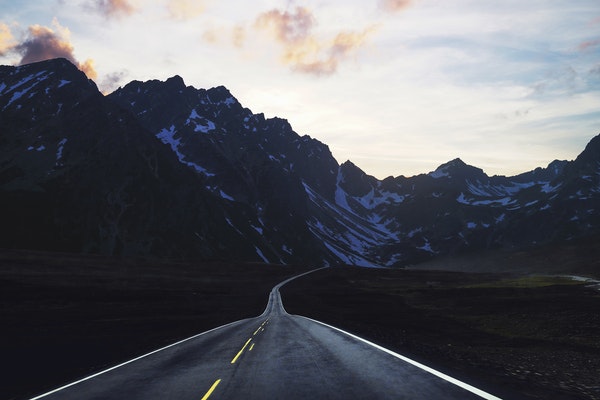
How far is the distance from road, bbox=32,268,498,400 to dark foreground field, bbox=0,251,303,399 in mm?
2142

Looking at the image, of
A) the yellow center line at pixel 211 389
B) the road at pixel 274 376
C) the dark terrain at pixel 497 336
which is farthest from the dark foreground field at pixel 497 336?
the yellow center line at pixel 211 389

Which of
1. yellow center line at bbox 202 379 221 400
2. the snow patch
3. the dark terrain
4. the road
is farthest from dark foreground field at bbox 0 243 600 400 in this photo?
the snow patch

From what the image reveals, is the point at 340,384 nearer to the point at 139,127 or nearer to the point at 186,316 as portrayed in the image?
the point at 186,316

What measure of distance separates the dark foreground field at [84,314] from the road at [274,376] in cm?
214

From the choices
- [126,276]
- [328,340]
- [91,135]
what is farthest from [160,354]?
[91,135]

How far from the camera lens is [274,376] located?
42.4 feet

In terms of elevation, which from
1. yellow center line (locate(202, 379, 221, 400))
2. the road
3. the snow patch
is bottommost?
the road

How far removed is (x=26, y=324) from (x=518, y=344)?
34.7 m

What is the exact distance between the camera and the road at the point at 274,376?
10789 millimetres

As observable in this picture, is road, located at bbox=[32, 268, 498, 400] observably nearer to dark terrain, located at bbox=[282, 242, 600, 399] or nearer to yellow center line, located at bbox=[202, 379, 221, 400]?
yellow center line, located at bbox=[202, 379, 221, 400]

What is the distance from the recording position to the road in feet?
35.4

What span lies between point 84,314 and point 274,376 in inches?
1319

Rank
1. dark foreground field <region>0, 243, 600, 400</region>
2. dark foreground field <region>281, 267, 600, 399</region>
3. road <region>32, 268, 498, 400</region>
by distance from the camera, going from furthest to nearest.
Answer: dark foreground field <region>0, 243, 600, 400</region>, dark foreground field <region>281, 267, 600, 399</region>, road <region>32, 268, 498, 400</region>

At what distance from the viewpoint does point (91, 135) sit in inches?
7254
